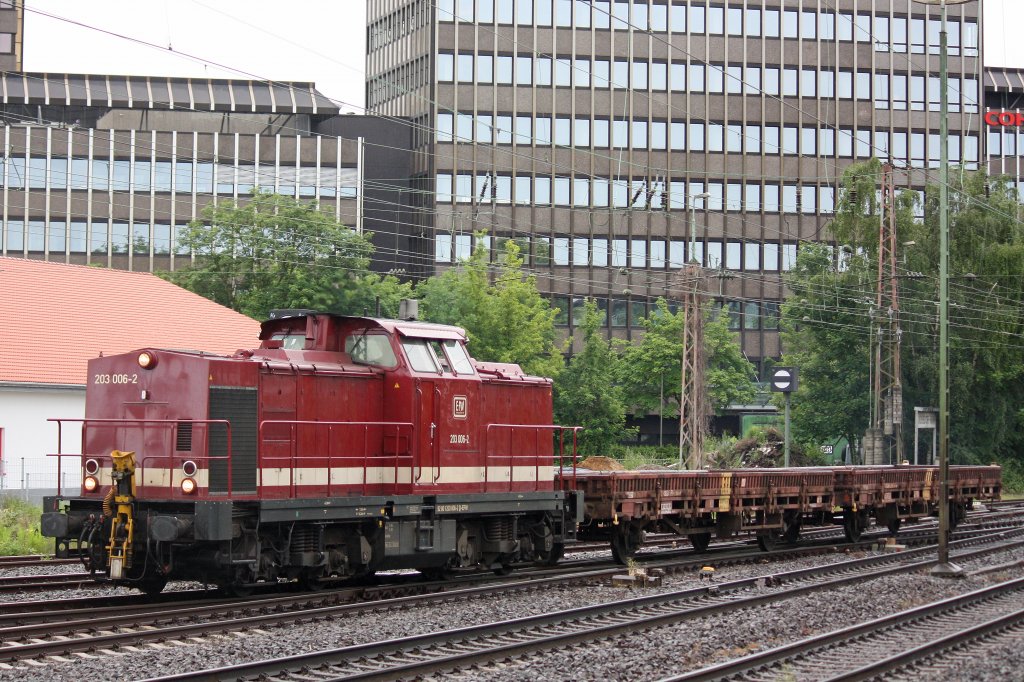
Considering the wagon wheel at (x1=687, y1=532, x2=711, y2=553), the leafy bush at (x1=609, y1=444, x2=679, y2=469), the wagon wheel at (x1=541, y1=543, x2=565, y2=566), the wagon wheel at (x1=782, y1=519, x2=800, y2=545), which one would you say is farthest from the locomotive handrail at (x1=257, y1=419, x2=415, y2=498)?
the leafy bush at (x1=609, y1=444, x2=679, y2=469)

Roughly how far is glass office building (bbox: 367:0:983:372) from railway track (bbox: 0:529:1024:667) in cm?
5798

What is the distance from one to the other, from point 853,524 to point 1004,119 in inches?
2524

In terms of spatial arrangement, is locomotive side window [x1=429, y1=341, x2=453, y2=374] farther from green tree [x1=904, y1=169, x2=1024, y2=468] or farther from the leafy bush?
the leafy bush

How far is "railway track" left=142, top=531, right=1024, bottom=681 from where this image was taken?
438 inches

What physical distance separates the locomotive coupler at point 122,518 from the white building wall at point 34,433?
18717 millimetres

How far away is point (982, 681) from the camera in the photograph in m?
11.4

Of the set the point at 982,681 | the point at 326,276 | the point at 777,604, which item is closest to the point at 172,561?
the point at 777,604

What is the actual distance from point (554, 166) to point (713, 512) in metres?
51.9

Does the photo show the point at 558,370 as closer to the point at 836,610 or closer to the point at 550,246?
the point at 550,246

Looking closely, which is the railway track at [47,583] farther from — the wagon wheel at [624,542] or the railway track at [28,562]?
the wagon wheel at [624,542]

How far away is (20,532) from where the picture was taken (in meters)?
24.1

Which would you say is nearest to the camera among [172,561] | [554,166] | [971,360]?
[172,561]

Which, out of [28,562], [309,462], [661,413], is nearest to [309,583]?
[309,462]

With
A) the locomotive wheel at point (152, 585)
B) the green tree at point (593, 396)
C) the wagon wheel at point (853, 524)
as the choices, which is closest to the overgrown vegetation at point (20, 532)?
the locomotive wheel at point (152, 585)
